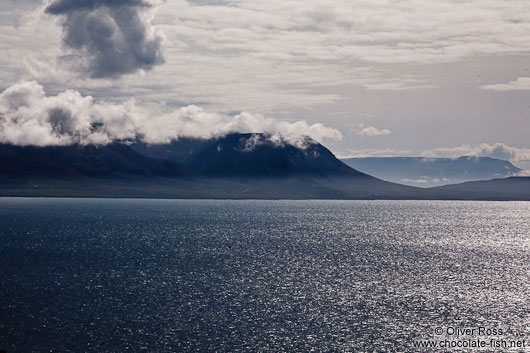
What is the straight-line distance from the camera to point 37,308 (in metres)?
81.3

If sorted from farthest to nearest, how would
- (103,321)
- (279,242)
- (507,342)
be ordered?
(279,242)
(103,321)
(507,342)

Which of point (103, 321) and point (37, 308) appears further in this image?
point (37, 308)

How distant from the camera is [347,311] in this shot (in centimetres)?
8462

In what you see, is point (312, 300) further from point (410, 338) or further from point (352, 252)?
point (352, 252)

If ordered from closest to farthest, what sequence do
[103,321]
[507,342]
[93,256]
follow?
[507,342] < [103,321] < [93,256]

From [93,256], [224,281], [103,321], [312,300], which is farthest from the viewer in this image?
[93,256]

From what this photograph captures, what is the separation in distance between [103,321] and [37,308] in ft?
41.0

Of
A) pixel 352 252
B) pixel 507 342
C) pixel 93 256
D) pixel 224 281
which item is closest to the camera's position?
pixel 507 342

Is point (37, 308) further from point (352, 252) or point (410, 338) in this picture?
point (352, 252)

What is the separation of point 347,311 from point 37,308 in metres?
47.1

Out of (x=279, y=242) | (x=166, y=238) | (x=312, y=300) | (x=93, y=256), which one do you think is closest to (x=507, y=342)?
(x=312, y=300)

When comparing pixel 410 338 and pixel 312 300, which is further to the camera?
pixel 312 300

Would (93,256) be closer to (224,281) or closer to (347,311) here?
(224,281)

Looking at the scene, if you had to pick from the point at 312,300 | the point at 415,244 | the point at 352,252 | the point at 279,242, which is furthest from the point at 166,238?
the point at 312,300
